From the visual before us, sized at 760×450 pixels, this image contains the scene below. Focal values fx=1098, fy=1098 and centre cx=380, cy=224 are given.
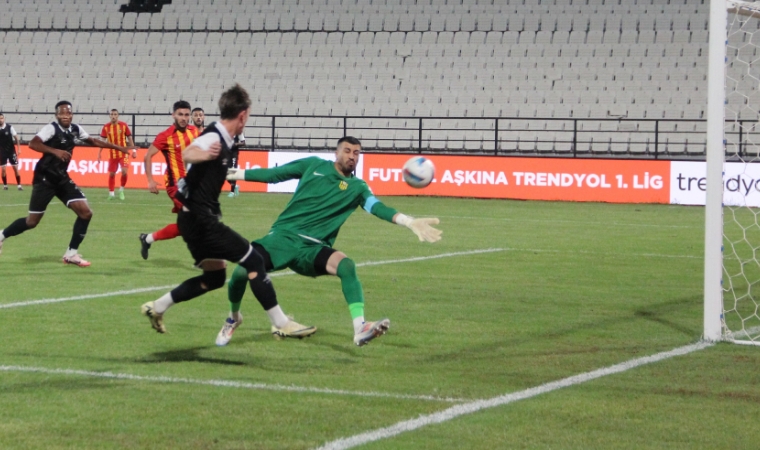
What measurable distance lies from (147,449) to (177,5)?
3697 cm

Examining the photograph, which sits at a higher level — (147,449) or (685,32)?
(685,32)

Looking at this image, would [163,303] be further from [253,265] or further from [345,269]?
[345,269]

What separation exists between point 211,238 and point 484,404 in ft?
7.50

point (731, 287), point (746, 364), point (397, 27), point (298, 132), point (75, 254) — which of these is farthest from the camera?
point (397, 27)

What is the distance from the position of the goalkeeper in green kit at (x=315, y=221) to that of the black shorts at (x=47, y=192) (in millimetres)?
5973

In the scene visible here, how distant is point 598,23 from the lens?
35.2 m

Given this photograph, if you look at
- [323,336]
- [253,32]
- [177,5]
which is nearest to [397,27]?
[253,32]

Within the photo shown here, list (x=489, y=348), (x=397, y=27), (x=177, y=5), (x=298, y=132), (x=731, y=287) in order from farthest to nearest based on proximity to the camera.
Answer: (x=177, y=5) < (x=397, y=27) < (x=298, y=132) < (x=731, y=287) < (x=489, y=348)

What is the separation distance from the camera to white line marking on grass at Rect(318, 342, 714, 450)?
541cm

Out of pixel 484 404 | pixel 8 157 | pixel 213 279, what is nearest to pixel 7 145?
pixel 8 157

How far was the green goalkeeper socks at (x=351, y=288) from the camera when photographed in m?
8.02

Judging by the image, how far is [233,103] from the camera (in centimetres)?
726

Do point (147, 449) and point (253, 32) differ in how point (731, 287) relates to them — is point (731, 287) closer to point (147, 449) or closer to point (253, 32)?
point (147, 449)

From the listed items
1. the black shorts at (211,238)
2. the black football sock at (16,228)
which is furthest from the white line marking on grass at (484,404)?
the black football sock at (16,228)
